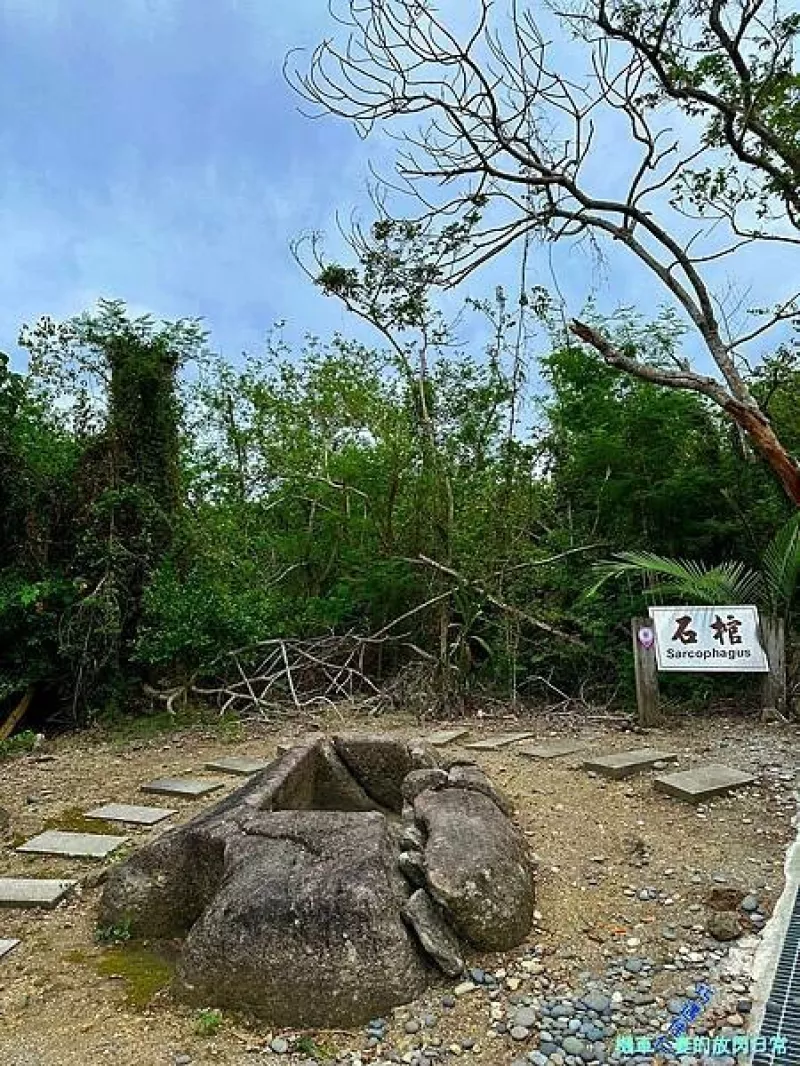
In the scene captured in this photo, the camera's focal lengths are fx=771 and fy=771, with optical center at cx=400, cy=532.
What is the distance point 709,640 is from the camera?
16.2 ft

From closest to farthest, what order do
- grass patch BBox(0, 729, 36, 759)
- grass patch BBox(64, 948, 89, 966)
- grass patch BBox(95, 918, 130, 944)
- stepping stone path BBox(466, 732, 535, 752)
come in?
grass patch BBox(64, 948, 89, 966) → grass patch BBox(95, 918, 130, 944) → stepping stone path BBox(466, 732, 535, 752) → grass patch BBox(0, 729, 36, 759)

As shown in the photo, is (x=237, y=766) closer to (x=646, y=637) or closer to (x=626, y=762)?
(x=626, y=762)

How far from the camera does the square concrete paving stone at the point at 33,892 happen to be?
2793 mm

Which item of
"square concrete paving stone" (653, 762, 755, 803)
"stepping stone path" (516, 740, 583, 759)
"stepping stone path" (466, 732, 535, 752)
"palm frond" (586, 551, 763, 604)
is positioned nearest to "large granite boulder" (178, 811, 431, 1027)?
"square concrete paving stone" (653, 762, 755, 803)

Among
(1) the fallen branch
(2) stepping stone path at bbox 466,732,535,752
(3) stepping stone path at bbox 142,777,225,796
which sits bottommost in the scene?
(3) stepping stone path at bbox 142,777,225,796

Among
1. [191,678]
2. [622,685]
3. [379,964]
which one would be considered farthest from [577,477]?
[379,964]

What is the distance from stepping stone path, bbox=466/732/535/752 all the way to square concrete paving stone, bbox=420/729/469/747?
16 centimetres

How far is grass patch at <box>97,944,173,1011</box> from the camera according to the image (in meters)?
2.16

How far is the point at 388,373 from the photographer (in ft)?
26.8

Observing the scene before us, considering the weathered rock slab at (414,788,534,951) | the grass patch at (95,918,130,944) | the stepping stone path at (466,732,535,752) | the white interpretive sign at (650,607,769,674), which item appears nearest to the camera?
the weathered rock slab at (414,788,534,951)

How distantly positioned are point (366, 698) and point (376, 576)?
104 centimetres

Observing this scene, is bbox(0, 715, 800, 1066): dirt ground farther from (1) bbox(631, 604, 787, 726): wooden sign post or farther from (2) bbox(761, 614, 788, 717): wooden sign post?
(1) bbox(631, 604, 787, 726): wooden sign post

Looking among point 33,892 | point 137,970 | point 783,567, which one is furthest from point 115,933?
point 783,567

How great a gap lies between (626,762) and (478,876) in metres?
2.01
